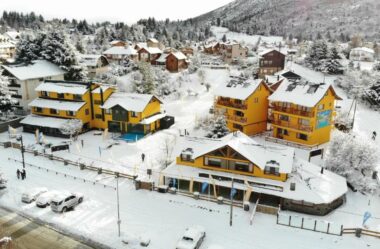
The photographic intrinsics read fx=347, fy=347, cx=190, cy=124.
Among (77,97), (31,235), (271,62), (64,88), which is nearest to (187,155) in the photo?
(31,235)

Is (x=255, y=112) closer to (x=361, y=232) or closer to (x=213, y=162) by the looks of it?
(x=213, y=162)

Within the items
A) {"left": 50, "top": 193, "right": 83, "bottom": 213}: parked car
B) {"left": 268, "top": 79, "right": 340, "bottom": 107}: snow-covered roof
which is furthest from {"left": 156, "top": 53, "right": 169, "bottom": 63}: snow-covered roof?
{"left": 50, "top": 193, "right": 83, "bottom": 213}: parked car

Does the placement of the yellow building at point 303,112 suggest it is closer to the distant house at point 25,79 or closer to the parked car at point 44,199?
the parked car at point 44,199

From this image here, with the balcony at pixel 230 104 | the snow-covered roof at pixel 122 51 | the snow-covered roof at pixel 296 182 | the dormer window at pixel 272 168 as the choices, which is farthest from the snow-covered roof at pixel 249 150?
the snow-covered roof at pixel 122 51

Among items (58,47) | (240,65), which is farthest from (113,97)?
(240,65)

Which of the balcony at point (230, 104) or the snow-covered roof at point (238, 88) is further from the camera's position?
the balcony at point (230, 104)

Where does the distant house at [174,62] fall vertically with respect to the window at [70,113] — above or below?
above

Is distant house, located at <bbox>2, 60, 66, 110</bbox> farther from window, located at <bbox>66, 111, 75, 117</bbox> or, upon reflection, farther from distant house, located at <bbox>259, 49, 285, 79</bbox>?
distant house, located at <bbox>259, 49, 285, 79</bbox>
